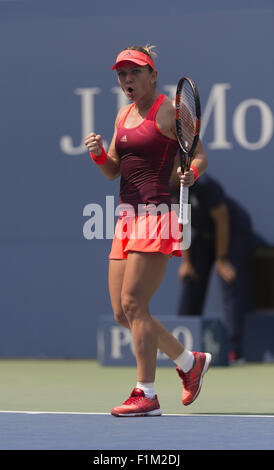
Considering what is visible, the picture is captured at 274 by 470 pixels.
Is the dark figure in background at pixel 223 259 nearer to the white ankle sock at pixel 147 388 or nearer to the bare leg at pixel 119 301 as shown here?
the bare leg at pixel 119 301

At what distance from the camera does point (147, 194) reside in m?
5.50

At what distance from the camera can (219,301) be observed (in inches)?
348

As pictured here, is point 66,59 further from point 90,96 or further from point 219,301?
point 219,301

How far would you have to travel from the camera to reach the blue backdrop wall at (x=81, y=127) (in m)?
8.79

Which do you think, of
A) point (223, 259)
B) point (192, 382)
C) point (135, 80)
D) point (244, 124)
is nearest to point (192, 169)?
point (135, 80)

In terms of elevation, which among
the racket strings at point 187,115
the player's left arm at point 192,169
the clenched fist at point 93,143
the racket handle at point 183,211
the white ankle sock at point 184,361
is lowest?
the white ankle sock at point 184,361

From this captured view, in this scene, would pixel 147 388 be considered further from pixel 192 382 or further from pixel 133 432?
pixel 133 432

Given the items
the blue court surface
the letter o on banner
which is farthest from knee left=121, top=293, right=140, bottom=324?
the letter o on banner

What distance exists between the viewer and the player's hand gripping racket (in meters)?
5.41

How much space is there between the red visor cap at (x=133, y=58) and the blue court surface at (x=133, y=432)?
68.4 inches

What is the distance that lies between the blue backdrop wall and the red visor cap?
3299 mm

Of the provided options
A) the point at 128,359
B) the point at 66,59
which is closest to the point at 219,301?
the point at 128,359

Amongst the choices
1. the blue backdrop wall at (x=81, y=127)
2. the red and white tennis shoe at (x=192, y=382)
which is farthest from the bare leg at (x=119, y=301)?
the blue backdrop wall at (x=81, y=127)

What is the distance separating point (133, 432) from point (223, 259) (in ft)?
12.8
